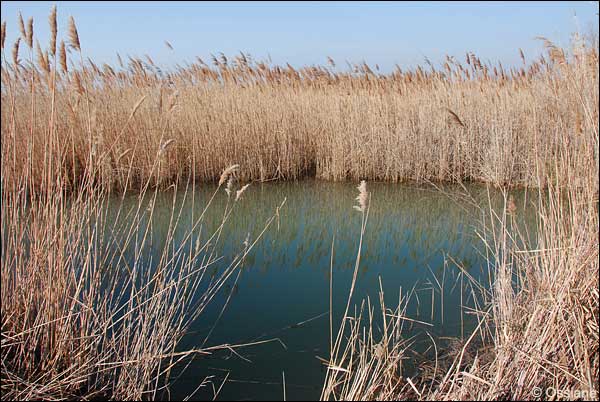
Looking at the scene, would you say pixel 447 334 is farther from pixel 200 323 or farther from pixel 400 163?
pixel 400 163

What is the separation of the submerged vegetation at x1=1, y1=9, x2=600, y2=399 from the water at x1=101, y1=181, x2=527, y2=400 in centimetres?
12

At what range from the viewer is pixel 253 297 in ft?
10.3

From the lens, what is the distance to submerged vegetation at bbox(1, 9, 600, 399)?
2.01m

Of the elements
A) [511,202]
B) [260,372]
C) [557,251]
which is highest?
[511,202]

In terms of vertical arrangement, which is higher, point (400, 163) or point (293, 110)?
point (293, 110)

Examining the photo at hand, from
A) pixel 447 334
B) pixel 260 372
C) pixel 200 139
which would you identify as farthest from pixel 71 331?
pixel 200 139

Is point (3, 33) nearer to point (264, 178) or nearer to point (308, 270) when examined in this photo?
point (308, 270)

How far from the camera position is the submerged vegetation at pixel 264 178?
201 cm

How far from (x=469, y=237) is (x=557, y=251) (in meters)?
2.00

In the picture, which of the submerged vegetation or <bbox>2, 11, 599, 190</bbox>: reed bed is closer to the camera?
the submerged vegetation

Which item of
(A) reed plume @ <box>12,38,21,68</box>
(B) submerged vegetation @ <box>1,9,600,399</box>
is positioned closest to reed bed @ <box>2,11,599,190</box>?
(B) submerged vegetation @ <box>1,9,600,399</box>

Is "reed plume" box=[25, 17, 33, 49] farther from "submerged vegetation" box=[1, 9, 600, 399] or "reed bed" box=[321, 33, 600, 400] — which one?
"reed bed" box=[321, 33, 600, 400]

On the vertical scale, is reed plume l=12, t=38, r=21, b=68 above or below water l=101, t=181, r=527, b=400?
above

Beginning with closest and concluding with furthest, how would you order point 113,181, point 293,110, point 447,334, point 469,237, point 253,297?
point 447,334, point 253,297, point 469,237, point 113,181, point 293,110
